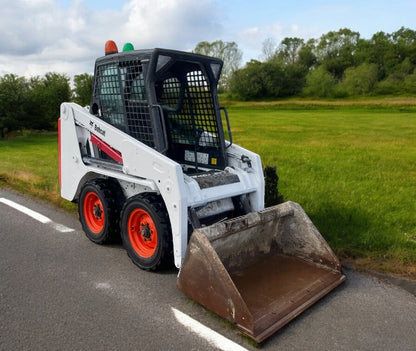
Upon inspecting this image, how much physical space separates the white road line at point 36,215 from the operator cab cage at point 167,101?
1.67 metres

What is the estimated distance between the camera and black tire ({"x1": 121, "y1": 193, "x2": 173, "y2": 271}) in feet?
12.9

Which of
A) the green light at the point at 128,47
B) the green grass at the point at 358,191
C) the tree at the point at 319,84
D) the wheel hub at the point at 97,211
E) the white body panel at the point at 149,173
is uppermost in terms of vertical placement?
the tree at the point at 319,84

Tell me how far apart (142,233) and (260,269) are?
130 cm

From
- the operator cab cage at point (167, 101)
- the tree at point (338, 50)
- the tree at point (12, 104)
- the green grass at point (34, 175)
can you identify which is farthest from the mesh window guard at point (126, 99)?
the tree at point (338, 50)

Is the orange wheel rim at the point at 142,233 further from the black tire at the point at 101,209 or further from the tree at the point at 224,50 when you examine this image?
the tree at the point at 224,50

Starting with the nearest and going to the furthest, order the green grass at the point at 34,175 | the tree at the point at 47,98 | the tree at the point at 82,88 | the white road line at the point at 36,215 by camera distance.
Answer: the white road line at the point at 36,215, the green grass at the point at 34,175, the tree at the point at 47,98, the tree at the point at 82,88

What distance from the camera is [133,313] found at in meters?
3.37

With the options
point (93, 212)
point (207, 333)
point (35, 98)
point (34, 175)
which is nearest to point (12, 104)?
point (35, 98)

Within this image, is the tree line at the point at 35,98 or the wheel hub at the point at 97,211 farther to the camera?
the tree line at the point at 35,98

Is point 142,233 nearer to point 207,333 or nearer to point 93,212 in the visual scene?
point 93,212

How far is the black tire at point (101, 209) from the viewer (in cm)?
471

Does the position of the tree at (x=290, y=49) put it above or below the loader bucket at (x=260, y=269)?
above

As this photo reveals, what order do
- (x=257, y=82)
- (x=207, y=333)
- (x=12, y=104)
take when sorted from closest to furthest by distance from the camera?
(x=207, y=333)
(x=12, y=104)
(x=257, y=82)

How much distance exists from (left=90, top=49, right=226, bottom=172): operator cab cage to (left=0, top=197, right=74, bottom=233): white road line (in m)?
1.67
